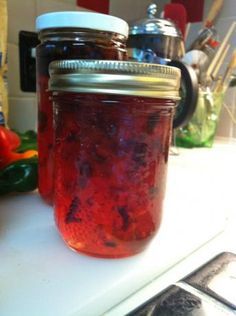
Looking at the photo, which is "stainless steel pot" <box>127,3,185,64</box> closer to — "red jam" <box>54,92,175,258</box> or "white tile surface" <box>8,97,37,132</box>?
"white tile surface" <box>8,97,37,132</box>

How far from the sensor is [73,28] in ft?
1.06

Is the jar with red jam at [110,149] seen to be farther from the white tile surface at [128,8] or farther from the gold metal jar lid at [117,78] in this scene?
the white tile surface at [128,8]

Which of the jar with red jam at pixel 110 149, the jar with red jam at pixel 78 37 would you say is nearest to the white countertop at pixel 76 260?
the jar with red jam at pixel 110 149

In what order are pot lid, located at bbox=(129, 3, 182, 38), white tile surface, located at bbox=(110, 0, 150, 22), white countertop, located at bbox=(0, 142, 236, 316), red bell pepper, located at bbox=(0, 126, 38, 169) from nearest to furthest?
white countertop, located at bbox=(0, 142, 236, 316) → red bell pepper, located at bbox=(0, 126, 38, 169) → pot lid, located at bbox=(129, 3, 182, 38) → white tile surface, located at bbox=(110, 0, 150, 22)

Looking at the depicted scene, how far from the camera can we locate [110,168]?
0.26 m

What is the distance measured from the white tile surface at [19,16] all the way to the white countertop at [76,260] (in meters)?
0.44

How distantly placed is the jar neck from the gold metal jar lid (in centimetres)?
9

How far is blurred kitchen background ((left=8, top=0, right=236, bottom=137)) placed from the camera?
717mm

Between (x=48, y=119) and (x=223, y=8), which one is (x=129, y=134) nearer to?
(x=48, y=119)

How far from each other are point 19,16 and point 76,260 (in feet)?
2.04

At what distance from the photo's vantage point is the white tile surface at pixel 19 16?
2.31 feet

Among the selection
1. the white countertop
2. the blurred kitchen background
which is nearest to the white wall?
the blurred kitchen background

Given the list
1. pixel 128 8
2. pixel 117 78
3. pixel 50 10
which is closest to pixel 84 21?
pixel 117 78

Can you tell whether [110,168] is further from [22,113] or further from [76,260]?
[22,113]
